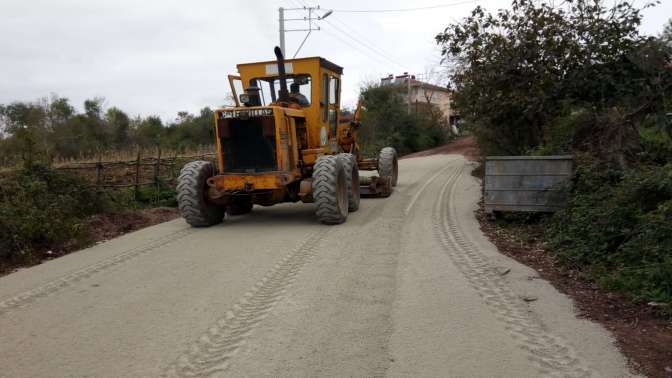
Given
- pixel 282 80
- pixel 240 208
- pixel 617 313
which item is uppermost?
pixel 282 80

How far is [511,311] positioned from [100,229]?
23.7ft

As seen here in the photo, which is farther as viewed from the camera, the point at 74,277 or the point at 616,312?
the point at 74,277

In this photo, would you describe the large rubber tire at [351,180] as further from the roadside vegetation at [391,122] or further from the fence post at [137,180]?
the roadside vegetation at [391,122]

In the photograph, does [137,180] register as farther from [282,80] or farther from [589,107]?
[589,107]

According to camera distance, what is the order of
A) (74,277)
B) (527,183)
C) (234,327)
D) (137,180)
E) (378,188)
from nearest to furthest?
(234,327), (74,277), (527,183), (137,180), (378,188)

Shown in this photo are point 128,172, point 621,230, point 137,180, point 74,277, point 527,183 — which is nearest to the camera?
point 621,230

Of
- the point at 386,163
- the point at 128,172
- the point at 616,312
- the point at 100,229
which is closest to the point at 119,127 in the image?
the point at 128,172

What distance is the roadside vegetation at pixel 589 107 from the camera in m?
6.11

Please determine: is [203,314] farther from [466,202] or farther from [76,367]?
[466,202]

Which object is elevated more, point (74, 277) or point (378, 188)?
point (378, 188)

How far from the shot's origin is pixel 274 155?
8.96 meters

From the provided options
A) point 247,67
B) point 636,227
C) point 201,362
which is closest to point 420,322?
point 201,362

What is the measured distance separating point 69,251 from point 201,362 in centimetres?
510

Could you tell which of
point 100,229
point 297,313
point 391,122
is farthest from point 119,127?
point 297,313
